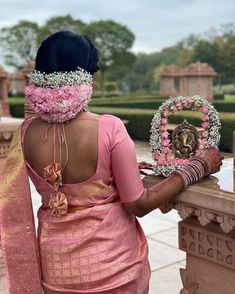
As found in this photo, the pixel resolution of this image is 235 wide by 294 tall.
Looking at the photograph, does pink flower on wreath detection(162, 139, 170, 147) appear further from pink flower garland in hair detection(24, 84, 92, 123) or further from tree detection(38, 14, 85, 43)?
tree detection(38, 14, 85, 43)

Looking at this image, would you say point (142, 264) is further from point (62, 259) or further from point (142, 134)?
point (142, 134)

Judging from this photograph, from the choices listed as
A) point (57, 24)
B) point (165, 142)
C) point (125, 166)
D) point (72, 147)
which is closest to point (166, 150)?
point (165, 142)

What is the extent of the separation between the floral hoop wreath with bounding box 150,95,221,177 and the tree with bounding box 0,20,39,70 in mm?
34706

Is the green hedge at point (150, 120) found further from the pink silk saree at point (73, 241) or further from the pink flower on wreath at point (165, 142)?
the pink silk saree at point (73, 241)

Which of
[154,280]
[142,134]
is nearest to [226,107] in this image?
[142,134]

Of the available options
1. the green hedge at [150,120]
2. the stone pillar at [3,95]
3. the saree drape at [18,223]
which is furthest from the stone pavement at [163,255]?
the stone pillar at [3,95]

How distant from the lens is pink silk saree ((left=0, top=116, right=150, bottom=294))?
162 cm

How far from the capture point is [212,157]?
1.64 m

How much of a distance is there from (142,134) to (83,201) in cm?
1023

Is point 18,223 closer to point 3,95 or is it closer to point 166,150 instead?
point 166,150

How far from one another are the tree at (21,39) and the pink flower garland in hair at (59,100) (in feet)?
114

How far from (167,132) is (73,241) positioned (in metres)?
0.52

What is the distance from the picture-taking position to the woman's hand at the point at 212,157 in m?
1.64

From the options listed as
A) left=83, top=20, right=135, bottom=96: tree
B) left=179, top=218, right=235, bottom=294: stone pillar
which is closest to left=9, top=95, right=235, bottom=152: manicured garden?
left=179, top=218, right=235, bottom=294: stone pillar
